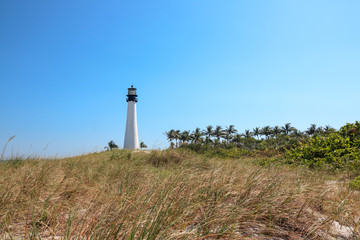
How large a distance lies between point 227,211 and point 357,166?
9408 mm

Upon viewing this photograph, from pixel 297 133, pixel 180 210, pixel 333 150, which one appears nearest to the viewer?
pixel 180 210

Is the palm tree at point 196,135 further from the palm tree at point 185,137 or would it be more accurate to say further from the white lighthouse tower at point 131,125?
the white lighthouse tower at point 131,125

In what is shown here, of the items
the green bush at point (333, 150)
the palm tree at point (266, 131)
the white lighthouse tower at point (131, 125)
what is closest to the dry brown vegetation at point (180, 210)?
the green bush at point (333, 150)

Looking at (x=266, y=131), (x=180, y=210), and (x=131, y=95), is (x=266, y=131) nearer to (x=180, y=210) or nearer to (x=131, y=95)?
(x=131, y=95)

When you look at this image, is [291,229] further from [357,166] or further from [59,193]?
[357,166]

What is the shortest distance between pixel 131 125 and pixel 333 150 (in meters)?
24.9

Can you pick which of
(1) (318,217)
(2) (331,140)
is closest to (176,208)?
(1) (318,217)

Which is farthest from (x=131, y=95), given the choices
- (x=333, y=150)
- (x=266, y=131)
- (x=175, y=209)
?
(x=266, y=131)

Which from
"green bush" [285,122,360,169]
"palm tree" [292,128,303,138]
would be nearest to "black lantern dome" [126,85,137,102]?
"green bush" [285,122,360,169]

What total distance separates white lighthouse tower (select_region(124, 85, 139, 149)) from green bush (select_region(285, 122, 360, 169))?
74.3ft

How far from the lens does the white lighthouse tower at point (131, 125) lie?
103 feet

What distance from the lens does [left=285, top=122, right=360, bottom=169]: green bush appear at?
34.7 feet

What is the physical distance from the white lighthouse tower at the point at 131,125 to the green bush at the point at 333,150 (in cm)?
2266

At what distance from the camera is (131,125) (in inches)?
1249
